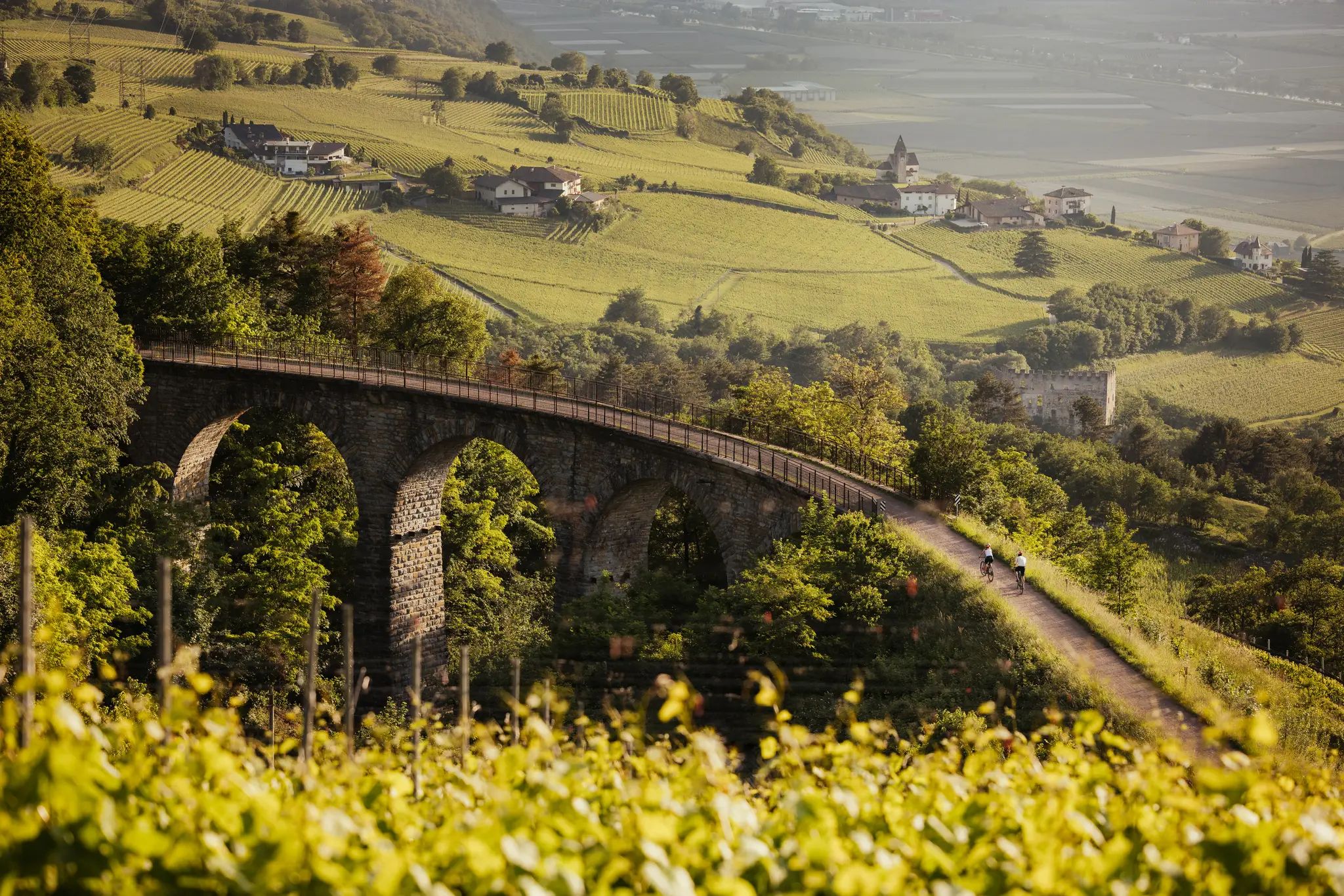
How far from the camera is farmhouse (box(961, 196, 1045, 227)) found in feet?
534

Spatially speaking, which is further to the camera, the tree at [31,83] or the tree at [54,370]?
the tree at [31,83]

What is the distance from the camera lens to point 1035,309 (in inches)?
5207

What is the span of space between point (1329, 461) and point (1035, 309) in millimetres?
49907

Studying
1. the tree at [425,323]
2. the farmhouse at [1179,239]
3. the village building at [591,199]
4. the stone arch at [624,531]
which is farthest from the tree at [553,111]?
the stone arch at [624,531]

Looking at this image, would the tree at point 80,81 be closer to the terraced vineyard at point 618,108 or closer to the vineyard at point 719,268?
the vineyard at point 719,268

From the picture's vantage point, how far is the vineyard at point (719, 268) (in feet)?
380

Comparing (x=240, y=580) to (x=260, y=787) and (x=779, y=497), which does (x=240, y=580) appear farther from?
(x=260, y=787)

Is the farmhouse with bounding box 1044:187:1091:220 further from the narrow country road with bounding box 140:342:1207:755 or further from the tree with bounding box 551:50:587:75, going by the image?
the narrow country road with bounding box 140:342:1207:755

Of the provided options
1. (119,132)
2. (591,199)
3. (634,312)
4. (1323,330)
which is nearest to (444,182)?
(591,199)

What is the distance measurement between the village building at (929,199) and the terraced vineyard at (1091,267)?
5.96 metres

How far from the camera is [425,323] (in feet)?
174

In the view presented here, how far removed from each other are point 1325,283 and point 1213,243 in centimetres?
1688

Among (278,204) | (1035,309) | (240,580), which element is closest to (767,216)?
(1035,309)

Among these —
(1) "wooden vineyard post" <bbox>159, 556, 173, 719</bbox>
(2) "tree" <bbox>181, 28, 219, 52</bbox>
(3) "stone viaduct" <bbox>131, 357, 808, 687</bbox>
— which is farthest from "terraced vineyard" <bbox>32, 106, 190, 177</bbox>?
(1) "wooden vineyard post" <bbox>159, 556, 173, 719</bbox>
